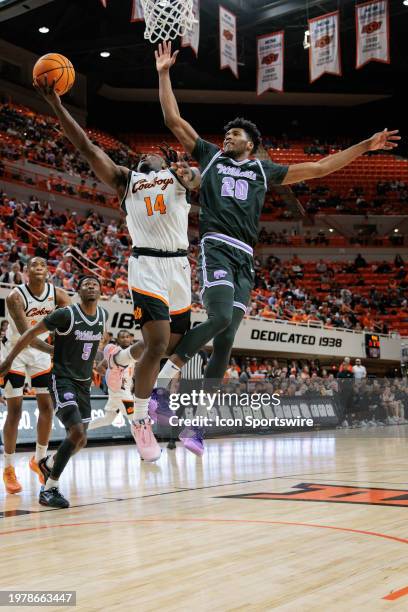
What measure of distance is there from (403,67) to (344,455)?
30.1 m

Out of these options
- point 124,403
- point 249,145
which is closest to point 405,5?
point 124,403

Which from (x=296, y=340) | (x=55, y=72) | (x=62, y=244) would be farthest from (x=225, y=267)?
(x=296, y=340)

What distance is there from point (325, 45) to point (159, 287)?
64.5 feet

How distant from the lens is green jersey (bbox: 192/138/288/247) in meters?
6.02

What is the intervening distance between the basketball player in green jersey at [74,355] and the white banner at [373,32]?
18.2 metres

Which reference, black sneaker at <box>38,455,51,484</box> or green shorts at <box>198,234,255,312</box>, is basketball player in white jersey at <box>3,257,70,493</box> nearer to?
black sneaker at <box>38,455,51,484</box>

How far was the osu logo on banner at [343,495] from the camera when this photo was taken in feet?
18.3

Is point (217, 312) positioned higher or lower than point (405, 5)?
lower

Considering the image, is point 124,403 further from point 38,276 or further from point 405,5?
point 405,5

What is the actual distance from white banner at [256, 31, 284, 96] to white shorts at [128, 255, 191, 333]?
19911 mm

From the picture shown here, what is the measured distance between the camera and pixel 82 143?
550cm

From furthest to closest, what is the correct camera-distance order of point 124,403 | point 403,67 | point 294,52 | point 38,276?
1. point 403,67
2. point 294,52
3. point 124,403
4. point 38,276

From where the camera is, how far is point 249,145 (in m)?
6.24

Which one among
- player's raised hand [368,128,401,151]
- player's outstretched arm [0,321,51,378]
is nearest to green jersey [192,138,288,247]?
player's raised hand [368,128,401,151]
